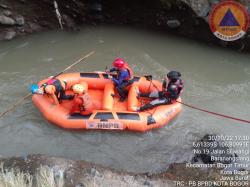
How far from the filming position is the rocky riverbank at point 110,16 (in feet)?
40.3

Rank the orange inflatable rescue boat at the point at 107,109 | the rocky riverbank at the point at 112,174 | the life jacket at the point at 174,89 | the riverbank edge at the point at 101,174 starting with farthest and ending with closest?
the life jacket at the point at 174,89
the orange inflatable rescue boat at the point at 107,109
the riverbank edge at the point at 101,174
the rocky riverbank at the point at 112,174

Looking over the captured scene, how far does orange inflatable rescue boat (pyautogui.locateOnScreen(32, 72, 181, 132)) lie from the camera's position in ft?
30.1

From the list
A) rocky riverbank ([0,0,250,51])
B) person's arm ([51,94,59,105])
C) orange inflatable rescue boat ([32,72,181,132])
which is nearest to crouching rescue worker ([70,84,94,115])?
orange inflatable rescue boat ([32,72,181,132])

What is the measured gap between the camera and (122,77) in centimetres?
970

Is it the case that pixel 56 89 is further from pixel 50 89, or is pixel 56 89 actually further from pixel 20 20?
pixel 20 20

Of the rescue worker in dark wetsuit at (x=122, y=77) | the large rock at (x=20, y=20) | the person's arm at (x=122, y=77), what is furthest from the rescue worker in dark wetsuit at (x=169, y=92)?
the large rock at (x=20, y=20)

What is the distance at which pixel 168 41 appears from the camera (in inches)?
505

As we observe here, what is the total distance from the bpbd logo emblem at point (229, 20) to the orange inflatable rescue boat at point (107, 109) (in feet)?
10.2

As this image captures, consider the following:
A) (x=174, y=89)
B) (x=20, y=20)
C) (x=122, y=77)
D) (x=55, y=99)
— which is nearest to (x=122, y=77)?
(x=122, y=77)

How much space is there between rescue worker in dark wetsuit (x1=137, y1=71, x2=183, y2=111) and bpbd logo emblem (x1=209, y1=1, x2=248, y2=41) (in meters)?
3.18

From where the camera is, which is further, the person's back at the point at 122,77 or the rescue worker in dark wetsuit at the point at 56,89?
the person's back at the point at 122,77

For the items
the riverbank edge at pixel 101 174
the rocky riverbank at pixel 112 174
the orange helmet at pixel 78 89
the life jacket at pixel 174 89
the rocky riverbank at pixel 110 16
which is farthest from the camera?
the rocky riverbank at pixel 110 16

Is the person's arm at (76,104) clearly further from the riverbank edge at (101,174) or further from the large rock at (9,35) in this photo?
the large rock at (9,35)

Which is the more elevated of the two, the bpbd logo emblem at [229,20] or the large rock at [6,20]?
the large rock at [6,20]
